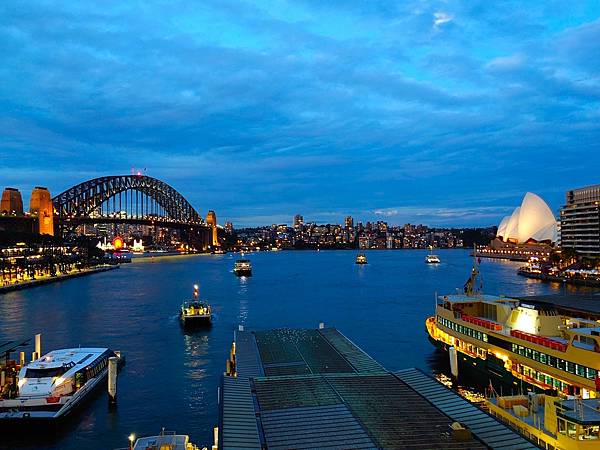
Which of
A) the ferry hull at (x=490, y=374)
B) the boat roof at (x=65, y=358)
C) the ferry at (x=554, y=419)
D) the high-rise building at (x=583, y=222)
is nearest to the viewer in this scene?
the ferry at (x=554, y=419)

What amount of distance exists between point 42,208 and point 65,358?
7615cm

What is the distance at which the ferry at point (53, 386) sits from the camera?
1509cm

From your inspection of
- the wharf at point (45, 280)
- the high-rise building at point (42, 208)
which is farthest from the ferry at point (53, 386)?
the high-rise building at point (42, 208)

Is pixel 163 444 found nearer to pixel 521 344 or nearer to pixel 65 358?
pixel 65 358

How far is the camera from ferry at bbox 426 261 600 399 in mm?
14648

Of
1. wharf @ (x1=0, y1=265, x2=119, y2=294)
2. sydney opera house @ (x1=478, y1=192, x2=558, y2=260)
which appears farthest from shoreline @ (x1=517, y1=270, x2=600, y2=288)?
wharf @ (x1=0, y1=265, x2=119, y2=294)

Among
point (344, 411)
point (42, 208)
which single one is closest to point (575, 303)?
point (344, 411)

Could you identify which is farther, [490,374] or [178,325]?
[178,325]

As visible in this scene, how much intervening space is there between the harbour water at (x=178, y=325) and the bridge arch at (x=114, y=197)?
145 ft

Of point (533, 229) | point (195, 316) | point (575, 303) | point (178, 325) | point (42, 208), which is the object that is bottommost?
point (178, 325)

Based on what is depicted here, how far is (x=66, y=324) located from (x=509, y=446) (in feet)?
90.7

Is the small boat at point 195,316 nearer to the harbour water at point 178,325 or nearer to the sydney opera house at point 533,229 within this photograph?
the harbour water at point 178,325

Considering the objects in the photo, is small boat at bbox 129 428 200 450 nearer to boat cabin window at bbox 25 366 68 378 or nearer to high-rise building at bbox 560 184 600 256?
boat cabin window at bbox 25 366 68 378

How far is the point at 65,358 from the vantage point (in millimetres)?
18219
